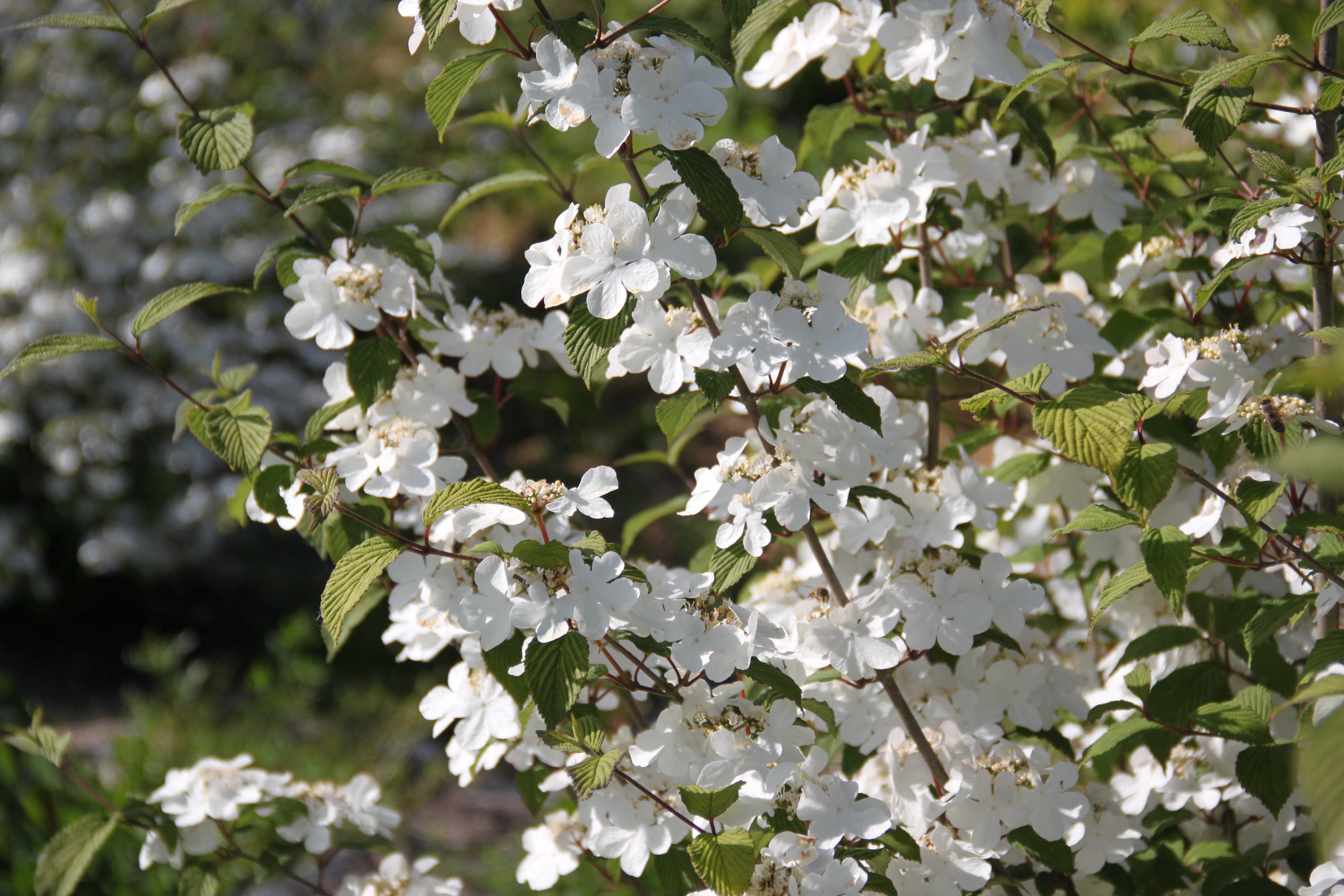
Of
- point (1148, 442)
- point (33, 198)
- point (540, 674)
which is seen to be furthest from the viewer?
point (33, 198)

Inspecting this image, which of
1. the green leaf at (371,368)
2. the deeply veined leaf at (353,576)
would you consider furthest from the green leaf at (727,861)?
the green leaf at (371,368)

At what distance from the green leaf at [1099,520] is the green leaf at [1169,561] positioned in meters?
0.03

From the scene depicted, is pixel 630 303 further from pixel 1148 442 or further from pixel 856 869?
pixel 1148 442

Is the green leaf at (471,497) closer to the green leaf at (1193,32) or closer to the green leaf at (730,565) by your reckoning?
the green leaf at (730,565)

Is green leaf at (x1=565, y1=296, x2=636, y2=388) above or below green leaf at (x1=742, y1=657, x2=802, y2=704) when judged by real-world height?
above

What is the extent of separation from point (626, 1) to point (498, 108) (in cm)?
427

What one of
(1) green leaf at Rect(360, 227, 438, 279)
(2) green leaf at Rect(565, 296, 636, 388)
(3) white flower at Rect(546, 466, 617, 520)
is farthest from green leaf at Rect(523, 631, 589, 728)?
(1) green leaf at Rect(360, 227, 438, 279)

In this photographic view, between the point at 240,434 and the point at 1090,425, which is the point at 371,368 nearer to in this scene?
the point at 240,434

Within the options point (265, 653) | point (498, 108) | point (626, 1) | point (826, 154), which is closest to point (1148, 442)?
point (826, 154)

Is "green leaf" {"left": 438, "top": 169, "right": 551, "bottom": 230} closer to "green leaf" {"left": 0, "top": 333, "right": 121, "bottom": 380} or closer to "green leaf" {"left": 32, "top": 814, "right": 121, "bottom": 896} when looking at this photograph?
"green leaf" {"left": 0, "top": 333, "right": 121, "bottom": 380}

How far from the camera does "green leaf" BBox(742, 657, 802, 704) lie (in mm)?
912

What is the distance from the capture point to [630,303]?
0.90 meters

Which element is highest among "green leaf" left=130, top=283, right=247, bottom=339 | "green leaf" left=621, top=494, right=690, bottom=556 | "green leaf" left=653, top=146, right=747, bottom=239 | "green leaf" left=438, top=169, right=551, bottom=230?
"green leaf" left=653, top=146, right=747, bottom=239

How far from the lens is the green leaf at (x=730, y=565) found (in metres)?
0.98
